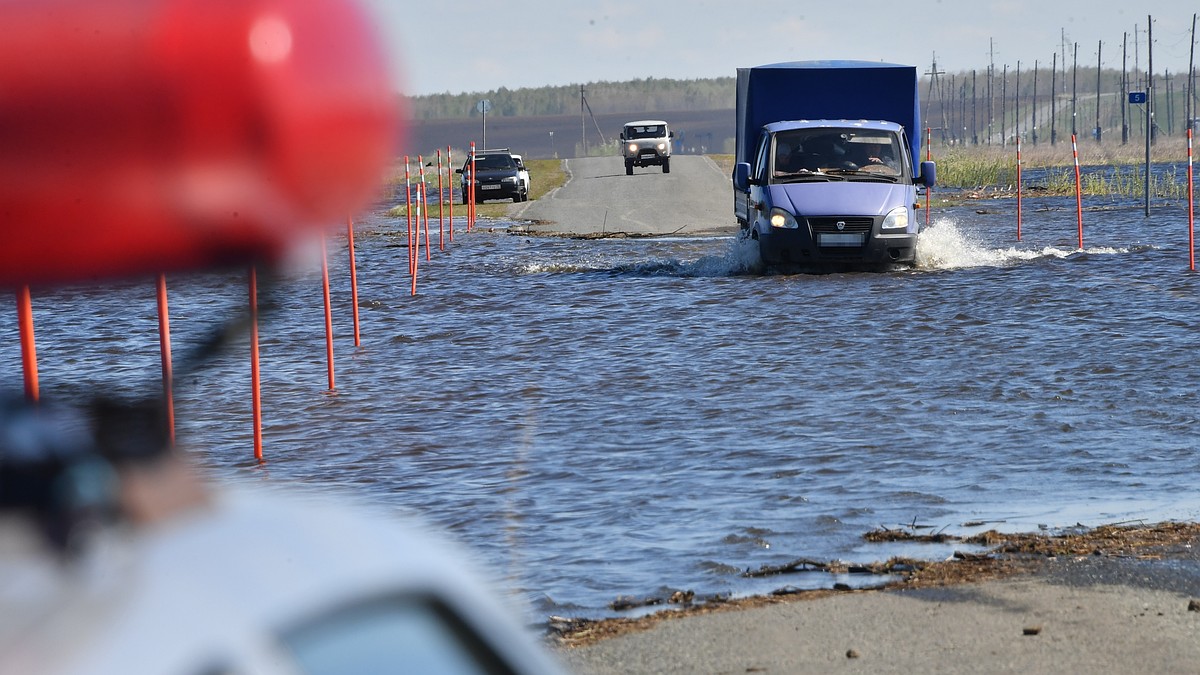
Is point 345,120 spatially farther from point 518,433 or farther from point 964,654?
point 518,433

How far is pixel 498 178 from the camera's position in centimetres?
4709

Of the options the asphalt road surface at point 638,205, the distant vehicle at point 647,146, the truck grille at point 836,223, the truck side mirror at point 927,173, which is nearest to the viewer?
the truck grille at point 836,223

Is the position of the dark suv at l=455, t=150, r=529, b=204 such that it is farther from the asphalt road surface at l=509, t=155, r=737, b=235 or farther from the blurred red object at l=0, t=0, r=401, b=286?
the blurred red object at l=0, t=0, r=401, b=286

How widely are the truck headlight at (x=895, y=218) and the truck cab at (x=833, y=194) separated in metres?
0.01

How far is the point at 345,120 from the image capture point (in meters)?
1.20

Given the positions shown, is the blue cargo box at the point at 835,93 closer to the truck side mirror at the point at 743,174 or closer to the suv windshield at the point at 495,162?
the truck side mirror at the point at 743,174

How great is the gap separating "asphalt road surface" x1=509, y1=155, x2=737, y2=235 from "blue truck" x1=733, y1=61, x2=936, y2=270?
399 inches

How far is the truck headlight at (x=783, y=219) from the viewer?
18984 mm

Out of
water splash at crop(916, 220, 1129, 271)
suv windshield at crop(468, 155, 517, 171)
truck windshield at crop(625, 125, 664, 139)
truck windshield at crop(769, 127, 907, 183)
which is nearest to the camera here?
truck windshield at crop(769, 127, 907, 183)

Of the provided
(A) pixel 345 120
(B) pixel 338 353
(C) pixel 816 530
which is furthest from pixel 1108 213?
(A) pixel 345 120

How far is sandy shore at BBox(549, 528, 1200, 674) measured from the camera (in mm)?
4898

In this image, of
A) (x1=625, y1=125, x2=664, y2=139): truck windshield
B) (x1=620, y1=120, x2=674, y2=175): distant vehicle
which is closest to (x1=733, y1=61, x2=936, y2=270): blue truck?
(x1=620, y1=120, x2=674, y2=175): distant vehicle

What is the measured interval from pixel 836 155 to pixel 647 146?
38783 millimetres

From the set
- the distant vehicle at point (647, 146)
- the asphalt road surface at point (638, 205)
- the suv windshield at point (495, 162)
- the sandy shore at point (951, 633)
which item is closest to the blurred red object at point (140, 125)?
the sandy shore at point (951, 633)
